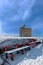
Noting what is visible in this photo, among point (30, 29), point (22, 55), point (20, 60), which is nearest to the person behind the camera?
point (20, 60)

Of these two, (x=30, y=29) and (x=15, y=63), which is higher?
(x=30, y=29)

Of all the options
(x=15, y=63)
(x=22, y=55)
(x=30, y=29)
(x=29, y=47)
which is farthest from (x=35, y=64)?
(x=30, y=29)

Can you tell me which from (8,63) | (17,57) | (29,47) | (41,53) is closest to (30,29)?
(29,47)

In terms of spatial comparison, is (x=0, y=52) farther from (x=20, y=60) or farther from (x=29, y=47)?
(x=29, y=47)

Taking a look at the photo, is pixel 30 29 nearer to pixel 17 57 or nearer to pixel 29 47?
pixel 29 47

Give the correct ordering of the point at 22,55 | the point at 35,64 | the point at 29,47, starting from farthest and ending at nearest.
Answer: the point at 29,47 → the point at 22,55 → the point at 35,64

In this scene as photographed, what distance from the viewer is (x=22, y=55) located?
32.3 ft

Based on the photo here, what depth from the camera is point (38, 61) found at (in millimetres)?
8469

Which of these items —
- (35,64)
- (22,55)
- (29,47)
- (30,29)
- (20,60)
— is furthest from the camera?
(30,29)

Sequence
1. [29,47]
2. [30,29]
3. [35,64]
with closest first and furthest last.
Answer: [35,64] → [29,47] → [30,29]

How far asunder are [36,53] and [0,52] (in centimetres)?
249

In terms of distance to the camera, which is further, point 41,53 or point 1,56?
point 41,53

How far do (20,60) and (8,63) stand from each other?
0.83 metres

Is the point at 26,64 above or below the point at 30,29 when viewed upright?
below
